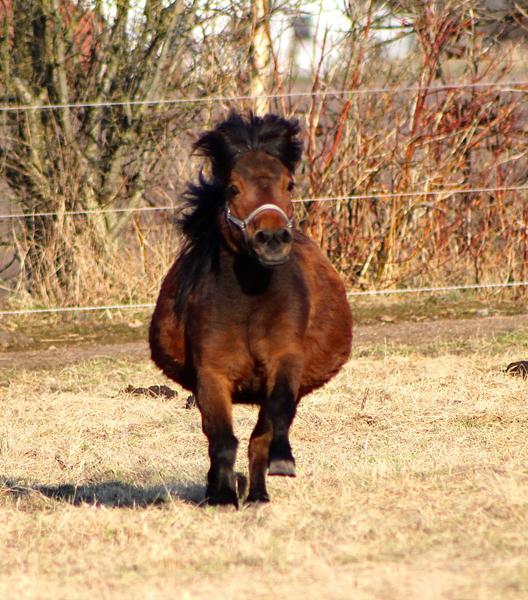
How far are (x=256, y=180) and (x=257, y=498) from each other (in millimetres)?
1362

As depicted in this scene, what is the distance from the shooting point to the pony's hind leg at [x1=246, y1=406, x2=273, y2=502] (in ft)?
17.4

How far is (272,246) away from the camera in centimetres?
484

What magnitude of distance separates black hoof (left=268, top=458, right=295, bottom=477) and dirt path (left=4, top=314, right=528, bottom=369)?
214 inches

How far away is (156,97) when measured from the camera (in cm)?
1242

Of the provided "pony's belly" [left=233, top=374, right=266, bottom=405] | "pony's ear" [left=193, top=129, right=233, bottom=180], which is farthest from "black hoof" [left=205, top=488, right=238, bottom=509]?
"pony's ear" [left=193, top=129, right=233, bottom=180]

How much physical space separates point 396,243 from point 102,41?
3645 mm

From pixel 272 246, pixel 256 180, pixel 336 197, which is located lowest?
pixel 336 197

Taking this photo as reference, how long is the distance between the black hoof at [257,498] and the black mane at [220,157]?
0.88m

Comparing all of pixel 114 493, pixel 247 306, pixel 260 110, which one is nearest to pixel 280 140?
pixel 247 306

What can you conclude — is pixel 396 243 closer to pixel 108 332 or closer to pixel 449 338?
pixel 449 338

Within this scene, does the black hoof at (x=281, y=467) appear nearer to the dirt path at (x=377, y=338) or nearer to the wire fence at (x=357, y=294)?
the dirt path at (x=377, y=338)

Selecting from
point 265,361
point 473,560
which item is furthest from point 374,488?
point 473,560

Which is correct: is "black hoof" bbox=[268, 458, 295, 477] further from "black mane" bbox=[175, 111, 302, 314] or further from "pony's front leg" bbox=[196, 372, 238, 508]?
"black mane" bbox=[175, 111, 302, 314]

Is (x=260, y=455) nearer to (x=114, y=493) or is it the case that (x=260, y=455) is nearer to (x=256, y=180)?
(x=114, y=493)
